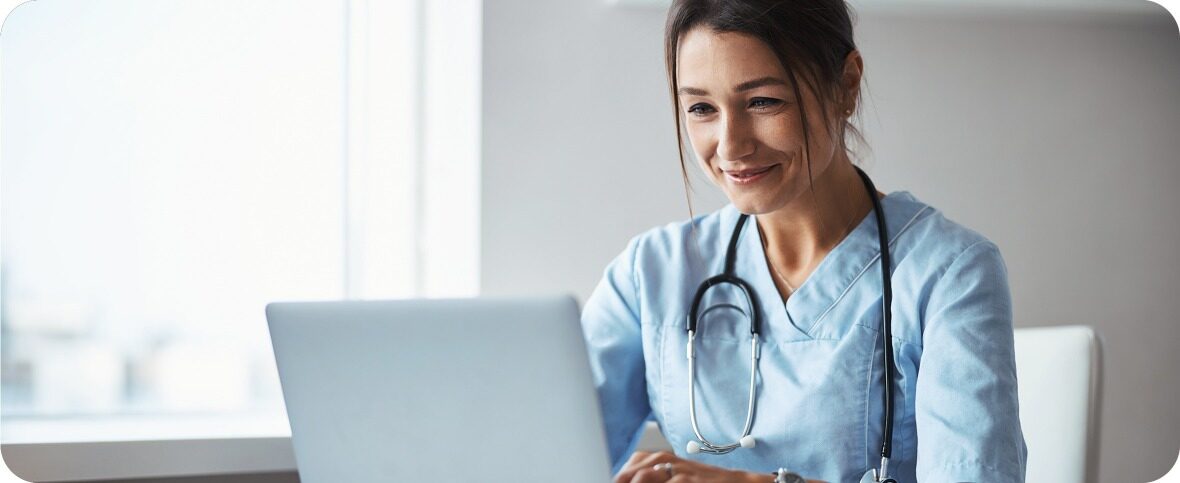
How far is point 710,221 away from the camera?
1326 mm

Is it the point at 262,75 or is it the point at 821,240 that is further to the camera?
the point at 262,75

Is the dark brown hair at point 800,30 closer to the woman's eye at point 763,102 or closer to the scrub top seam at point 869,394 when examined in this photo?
the woman's eye at point 763,102

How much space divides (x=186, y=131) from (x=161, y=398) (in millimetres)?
442

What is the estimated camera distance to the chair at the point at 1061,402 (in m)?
1.32

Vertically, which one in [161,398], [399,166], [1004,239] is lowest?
[161,398]

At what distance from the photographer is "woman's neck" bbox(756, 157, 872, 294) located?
3.99 ft

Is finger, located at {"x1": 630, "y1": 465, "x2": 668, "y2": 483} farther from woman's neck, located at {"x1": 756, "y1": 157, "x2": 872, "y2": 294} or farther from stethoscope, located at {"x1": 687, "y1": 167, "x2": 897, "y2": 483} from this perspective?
woman's neck, located at {"x1": 756, "y1": 157, "x2": 872, "y2": 294}

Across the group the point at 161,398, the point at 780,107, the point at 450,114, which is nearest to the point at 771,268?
the point at 780,107

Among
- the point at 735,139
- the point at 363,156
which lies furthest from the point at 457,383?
the point at 363,156

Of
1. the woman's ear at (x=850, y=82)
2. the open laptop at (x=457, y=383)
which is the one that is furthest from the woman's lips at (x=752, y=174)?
the open laptop at (x=457, y=383)

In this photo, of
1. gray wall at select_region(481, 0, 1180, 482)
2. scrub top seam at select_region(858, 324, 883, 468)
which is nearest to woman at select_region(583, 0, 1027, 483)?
scrub top seam at select_region(858, 324, 883, 468)

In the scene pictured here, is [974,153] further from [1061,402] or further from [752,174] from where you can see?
[752,174]

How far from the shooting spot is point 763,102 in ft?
3.68

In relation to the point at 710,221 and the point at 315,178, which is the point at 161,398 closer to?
the point at 315,178
